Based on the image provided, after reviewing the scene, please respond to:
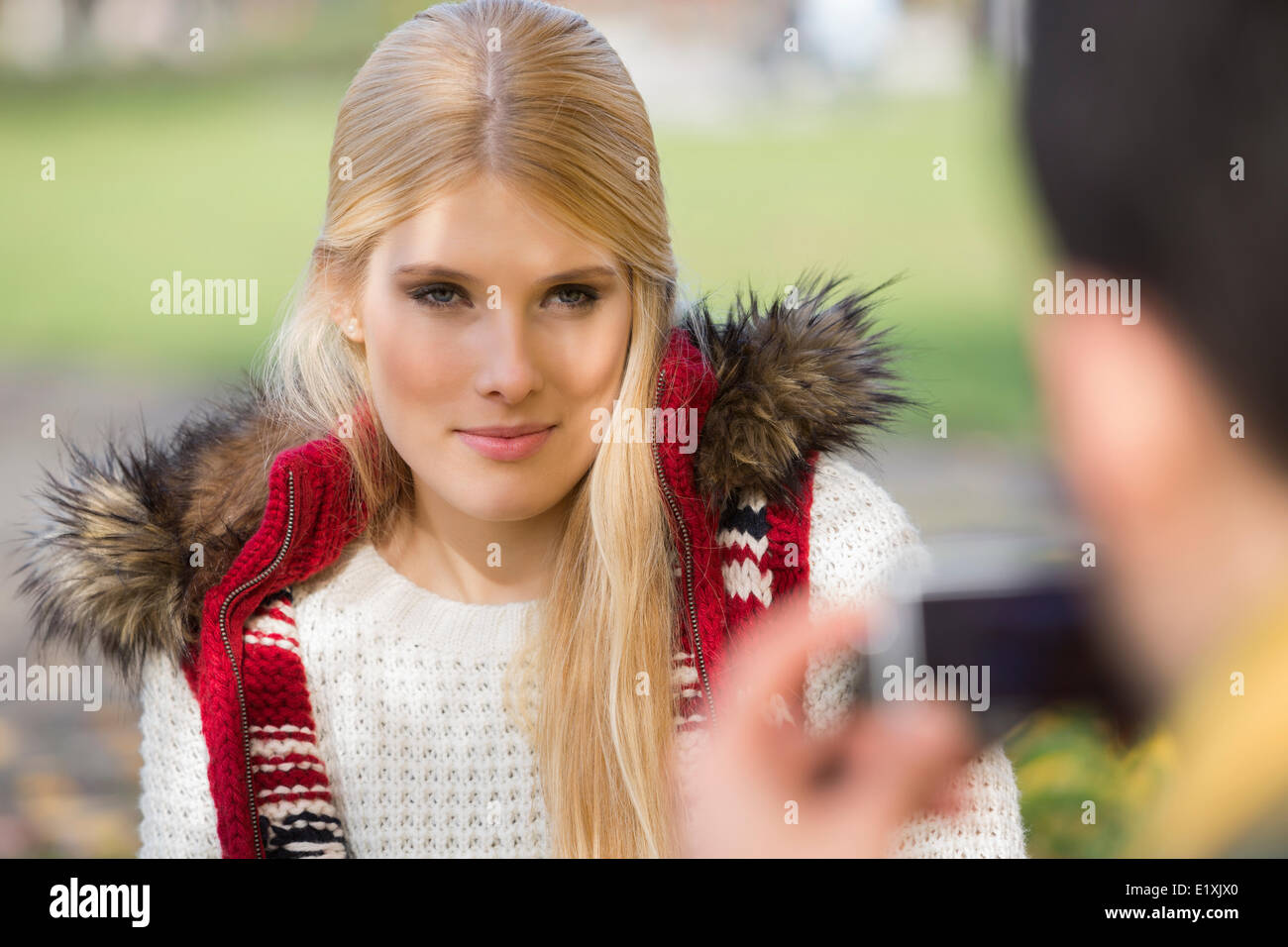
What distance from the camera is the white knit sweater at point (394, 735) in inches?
74.3

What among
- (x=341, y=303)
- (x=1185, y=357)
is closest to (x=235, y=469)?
(x=341, y=303)

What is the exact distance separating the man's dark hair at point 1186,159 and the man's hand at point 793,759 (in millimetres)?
1167

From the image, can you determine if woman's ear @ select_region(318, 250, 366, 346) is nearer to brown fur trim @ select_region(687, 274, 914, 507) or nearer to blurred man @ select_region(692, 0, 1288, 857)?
brown fur trim @ select_region(687, 274, 914, 507)

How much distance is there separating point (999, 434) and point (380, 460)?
284cm

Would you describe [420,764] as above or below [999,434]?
below

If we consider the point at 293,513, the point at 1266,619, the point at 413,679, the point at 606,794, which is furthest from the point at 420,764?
the point at 1266,619

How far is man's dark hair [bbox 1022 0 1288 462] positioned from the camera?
1.75 feet

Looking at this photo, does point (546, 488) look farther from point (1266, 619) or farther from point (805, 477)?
point (1266, 619)

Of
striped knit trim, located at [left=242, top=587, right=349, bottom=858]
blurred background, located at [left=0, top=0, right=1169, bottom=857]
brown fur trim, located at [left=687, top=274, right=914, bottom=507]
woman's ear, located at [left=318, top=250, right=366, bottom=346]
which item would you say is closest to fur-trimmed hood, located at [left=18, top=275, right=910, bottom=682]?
brown fur trim, located at [left=687, top=274, right=914, bottom=507]

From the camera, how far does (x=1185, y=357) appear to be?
616 millimetres

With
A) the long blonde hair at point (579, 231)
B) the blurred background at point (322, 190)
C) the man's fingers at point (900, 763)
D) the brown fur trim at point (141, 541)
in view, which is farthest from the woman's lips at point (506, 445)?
the blurred background at point (322, 190)

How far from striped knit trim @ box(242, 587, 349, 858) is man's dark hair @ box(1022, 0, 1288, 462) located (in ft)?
5.12

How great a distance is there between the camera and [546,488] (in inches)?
72.4

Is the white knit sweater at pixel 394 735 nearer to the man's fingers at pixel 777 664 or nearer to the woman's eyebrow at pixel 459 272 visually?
the man's fingers at pixel 777 664
